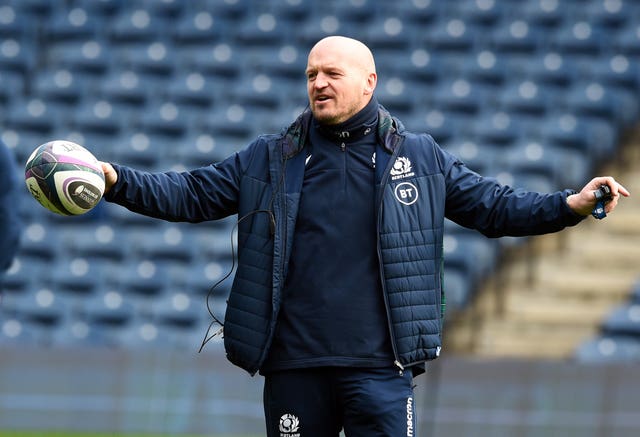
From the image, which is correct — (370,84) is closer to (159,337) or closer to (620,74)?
(159,337)

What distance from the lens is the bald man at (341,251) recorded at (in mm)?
4586

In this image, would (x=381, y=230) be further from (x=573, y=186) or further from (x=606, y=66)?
(x=606, y=66)

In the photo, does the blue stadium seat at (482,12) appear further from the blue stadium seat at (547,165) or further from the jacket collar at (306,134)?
the jacket collar at (306,134)

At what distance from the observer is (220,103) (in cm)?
1338

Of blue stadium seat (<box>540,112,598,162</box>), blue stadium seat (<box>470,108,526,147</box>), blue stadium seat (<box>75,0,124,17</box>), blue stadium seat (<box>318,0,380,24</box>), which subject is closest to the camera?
blue stadium seat (<box>540,112,598,162</box>)

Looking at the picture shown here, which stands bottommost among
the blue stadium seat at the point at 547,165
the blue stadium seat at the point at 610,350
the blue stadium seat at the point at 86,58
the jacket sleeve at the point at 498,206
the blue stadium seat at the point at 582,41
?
the blue stadium seat at the point at 610,350

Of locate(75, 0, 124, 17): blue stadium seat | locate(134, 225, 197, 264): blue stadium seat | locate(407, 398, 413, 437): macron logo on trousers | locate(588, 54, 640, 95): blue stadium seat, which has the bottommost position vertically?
locate(407, 398, 413, 437): macron logo on trousers

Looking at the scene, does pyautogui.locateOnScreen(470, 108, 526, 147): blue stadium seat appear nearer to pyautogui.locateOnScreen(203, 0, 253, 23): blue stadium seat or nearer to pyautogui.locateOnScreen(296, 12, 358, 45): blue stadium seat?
pyautogui.locateOnScreen(296, 12, 358, 45): blue stadium seat

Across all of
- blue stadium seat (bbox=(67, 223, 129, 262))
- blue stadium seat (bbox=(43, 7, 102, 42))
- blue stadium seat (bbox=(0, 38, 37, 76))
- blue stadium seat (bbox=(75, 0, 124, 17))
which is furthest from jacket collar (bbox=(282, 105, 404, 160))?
blue stadium seat (bbox=(75, 0, 124, 17))

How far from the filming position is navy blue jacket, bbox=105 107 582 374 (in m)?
4.60

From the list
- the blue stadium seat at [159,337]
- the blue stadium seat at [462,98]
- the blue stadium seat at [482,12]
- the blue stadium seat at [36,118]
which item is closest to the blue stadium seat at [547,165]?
the blue stadium seat at [462,98]

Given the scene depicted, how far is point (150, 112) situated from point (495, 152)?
3708 millimetres

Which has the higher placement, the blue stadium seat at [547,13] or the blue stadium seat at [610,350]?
the blue stadium seat at [547,13]

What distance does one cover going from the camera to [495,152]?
1176 cm
